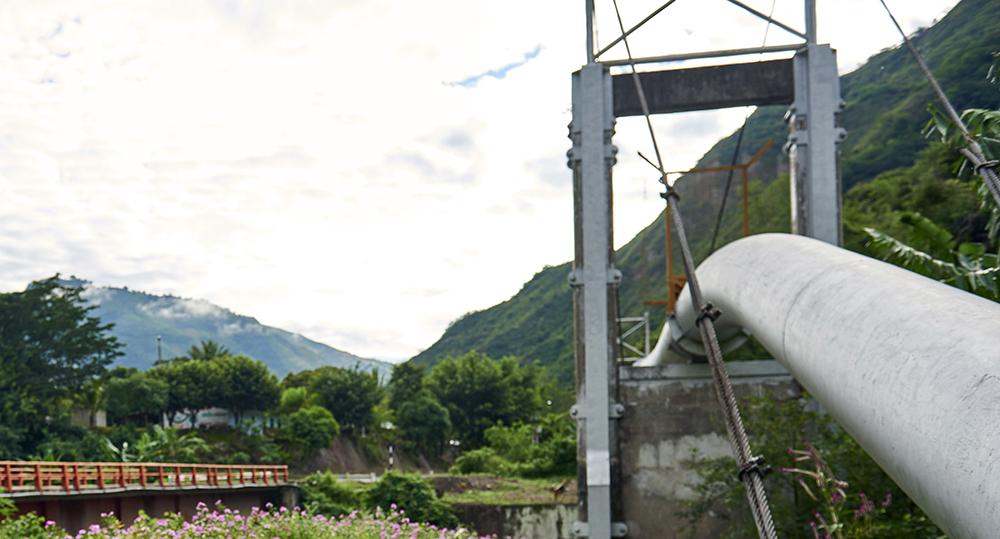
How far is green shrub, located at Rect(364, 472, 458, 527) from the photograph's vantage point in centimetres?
3962

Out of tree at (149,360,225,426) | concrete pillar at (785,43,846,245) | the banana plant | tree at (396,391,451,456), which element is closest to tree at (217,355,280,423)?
tree at (149,360,225,426)

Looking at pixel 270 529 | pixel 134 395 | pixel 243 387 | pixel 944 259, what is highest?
pixel 944 259

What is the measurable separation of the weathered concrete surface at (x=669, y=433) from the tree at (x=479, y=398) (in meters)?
58.0

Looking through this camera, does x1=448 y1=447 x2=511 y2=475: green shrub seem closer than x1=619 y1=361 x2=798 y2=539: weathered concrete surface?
No

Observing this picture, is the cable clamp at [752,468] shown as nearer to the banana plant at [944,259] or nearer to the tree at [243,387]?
the banana plant at [944,259]

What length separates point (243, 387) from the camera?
73.1m

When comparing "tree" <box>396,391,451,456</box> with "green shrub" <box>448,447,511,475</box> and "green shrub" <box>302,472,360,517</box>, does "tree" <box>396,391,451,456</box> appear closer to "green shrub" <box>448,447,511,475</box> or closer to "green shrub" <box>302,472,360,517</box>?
"green shrub" <box>448,447,511,475</box>

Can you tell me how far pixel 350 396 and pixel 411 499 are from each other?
110 feet

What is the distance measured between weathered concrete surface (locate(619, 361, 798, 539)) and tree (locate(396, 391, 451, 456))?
56.0 metres

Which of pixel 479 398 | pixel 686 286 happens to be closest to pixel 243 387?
pixel 479 398

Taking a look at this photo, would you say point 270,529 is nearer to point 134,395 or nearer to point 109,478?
point 109,478

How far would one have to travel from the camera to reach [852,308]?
5473 mm

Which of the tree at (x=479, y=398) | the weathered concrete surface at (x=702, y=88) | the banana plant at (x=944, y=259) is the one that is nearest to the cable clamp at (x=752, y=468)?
the banana plant at (x=944, y=259)

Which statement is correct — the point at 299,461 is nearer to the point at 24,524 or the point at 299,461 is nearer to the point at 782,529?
the point at 24,524
